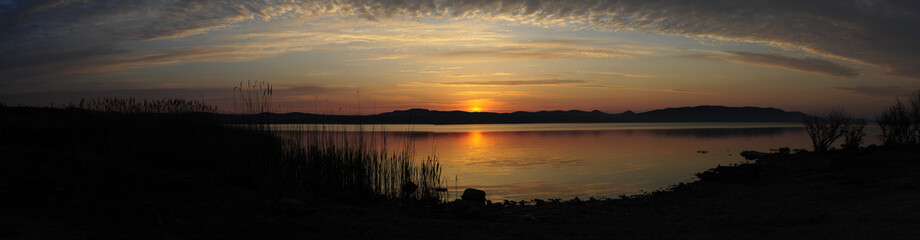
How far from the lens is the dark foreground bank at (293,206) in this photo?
253 inches

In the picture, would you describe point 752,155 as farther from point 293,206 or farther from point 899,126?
point 293,206

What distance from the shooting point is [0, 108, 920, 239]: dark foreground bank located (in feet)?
21.1

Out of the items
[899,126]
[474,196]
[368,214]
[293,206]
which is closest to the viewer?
[293,206]

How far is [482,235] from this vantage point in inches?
287

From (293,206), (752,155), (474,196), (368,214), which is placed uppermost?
(293,206)

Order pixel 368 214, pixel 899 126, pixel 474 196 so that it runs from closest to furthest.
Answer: pixel 368 214 → pixel 474 196 → pixel 899 126

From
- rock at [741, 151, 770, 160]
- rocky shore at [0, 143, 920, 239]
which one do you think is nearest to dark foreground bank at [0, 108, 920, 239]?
rocky shore at [0, 143, 920, 239]

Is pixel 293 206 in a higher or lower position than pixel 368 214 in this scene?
higher

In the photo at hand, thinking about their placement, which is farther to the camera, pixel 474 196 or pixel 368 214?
pixel 474 196

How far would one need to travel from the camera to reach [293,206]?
26.3ft

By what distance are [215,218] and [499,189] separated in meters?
9.07

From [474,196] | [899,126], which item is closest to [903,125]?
[899,126]

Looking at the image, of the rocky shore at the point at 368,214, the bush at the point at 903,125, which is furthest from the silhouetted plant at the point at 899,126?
the rocky shore at the point at 368,214

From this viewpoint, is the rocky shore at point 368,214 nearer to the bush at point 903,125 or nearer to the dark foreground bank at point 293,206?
the dark foreground bank at point 293,206
